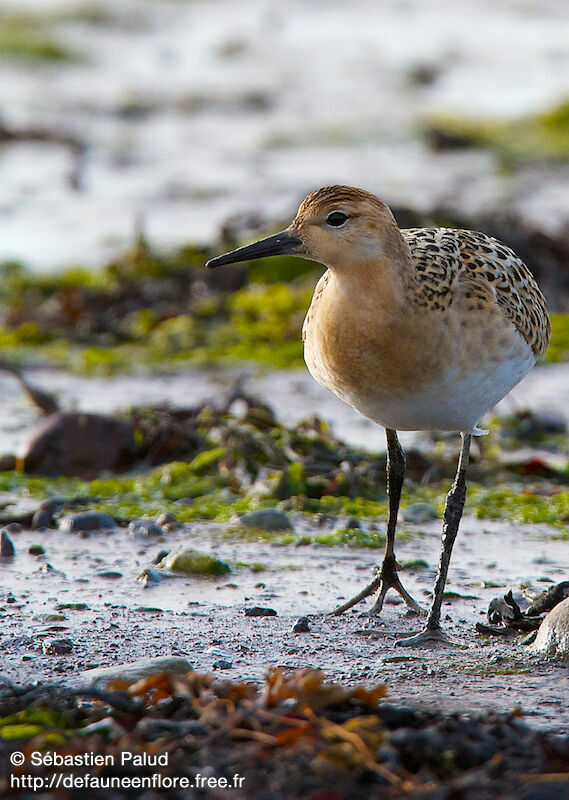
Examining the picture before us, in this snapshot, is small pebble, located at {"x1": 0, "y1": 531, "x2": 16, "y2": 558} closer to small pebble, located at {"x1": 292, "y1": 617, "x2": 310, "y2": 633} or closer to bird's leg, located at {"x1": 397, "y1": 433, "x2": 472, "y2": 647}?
small pebble, located at {"x1": 292, "y1": 617, "x2": 310, "y2": 633}

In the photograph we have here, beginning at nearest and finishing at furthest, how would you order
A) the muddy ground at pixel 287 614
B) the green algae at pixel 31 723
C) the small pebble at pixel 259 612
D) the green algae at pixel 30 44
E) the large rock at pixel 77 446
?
the green algae at pixel 31 723 < the muddy ground at pixel 287 614 < the small pebble at pixel 259 612 < the large rock at pixel 77 446 < the green algae at pixel 30 44

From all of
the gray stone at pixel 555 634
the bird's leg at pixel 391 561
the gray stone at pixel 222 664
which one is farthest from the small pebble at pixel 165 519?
the gray stone at pixel 555 634

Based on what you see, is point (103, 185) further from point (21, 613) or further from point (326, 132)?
point (21, 613)

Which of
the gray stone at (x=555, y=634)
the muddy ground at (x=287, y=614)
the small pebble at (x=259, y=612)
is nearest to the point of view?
the muddy ground at (x=287, y=614)

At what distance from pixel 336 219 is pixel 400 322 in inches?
16.7

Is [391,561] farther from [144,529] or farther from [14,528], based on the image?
[14,528]

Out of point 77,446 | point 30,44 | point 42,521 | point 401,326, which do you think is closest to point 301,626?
point 401,326

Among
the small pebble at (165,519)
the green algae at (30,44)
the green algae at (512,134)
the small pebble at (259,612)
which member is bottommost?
the small pebble at (259,612)

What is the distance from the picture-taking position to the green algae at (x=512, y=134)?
14070mm

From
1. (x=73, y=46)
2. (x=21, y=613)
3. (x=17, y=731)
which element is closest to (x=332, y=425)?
(x=21, y=613)

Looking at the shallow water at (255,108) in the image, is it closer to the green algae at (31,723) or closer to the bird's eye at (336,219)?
the bird's eye at (336,219)

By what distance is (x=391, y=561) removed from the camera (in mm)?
5184

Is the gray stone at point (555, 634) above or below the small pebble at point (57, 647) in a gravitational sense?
above

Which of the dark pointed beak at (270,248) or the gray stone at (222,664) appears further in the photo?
the dark pointed beak at (270,248)
